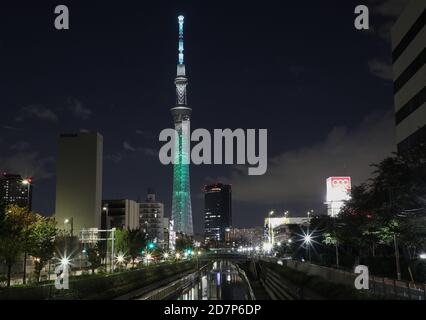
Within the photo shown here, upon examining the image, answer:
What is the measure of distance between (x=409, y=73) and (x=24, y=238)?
4233cm

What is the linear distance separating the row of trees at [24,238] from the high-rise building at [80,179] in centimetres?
6392

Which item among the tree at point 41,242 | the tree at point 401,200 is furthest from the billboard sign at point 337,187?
the tree at point 41,242

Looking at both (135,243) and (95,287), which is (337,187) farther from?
(95,287)

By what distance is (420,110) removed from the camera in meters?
54.1

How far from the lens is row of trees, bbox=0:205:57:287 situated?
3945cm

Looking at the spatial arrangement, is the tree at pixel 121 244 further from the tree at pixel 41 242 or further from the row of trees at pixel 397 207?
the row of trees at pixel 397 207

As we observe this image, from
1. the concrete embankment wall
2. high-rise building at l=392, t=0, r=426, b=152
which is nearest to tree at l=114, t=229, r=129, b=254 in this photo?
the concrete embankment wall

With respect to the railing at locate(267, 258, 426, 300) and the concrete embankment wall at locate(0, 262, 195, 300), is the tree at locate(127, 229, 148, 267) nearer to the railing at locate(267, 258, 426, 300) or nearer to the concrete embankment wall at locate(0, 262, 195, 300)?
the concrete embankment wall at locate(0, 262, 195, 300)

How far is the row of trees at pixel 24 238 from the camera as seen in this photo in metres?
39.5

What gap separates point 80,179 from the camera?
117m

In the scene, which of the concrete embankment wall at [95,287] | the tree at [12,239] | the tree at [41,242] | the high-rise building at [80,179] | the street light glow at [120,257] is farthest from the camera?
the high-rise building at [80,179]
